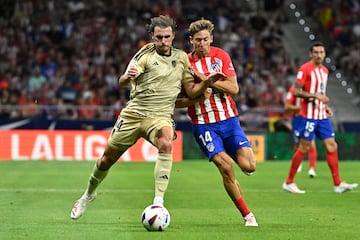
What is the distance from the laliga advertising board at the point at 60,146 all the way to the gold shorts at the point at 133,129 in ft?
50.7

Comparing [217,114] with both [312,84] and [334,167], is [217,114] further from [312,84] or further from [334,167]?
[334,167]

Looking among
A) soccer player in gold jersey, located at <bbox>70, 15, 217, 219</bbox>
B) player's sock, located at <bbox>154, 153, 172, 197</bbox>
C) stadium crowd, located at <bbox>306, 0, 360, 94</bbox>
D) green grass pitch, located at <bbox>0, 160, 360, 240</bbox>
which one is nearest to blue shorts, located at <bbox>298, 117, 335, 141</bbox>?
green grass pitch, located at <bbox>0, 160, 360, 240</bbox>

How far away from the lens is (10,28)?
32.7 m

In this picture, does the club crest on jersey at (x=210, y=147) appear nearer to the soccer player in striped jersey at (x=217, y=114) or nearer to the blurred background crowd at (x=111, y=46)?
the soccer player in striped jersey at (x=217, y=114)

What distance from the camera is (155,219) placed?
10266 millimetres

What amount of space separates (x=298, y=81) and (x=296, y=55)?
65.0 ft

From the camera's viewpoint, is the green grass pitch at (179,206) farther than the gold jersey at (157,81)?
No

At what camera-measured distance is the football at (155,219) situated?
10266 mm

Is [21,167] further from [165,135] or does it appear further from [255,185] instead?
[165,135]

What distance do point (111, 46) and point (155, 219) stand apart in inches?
901

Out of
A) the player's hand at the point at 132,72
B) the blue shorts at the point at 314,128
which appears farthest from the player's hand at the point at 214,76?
the blue shorts at the point at 314,128

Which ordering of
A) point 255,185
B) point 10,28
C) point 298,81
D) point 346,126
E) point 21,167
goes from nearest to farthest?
1. point 298,81
2. point 255,185
3. point 21,167
4. point 346,126
5. point 10,28

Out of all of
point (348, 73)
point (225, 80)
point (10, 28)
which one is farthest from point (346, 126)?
point (225, 80)

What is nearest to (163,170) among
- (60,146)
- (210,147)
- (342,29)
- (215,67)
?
(210,147)
